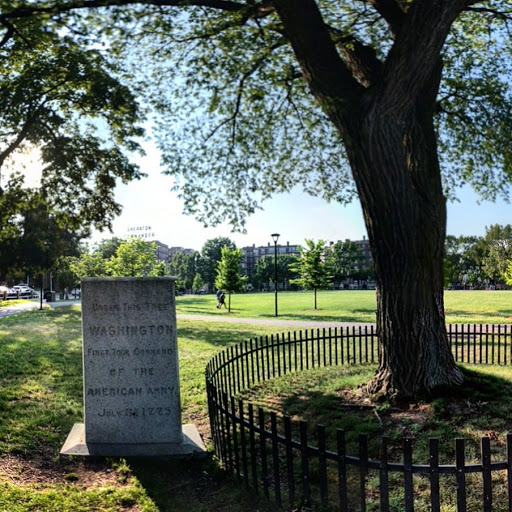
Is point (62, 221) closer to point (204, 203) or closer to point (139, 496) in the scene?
point (204, 203)

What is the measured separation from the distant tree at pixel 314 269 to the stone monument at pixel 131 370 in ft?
99.9

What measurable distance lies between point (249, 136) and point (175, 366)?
8758mm

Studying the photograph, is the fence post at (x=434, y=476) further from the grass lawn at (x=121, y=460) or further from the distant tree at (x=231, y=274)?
the distant tree at (x=231, y=274)

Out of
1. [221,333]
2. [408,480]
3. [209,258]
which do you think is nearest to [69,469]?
[408,480]

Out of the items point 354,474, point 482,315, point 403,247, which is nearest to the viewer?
point 354,474

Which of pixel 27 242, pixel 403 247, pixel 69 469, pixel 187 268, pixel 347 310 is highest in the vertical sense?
pixel 27 242

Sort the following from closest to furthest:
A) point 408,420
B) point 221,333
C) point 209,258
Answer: point 408,420 → point 221,333 → point 209,258

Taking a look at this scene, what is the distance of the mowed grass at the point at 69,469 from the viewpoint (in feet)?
16.2

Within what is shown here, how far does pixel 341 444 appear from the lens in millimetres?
3910

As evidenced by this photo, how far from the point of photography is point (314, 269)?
36375mm

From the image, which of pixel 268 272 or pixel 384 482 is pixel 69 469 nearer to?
pixel 384 482

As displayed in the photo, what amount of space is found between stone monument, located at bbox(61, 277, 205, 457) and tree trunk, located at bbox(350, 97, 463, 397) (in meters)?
3.72

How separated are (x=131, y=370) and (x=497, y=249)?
76.3 meters

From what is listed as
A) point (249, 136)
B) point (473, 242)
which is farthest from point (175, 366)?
point (473, 242)
